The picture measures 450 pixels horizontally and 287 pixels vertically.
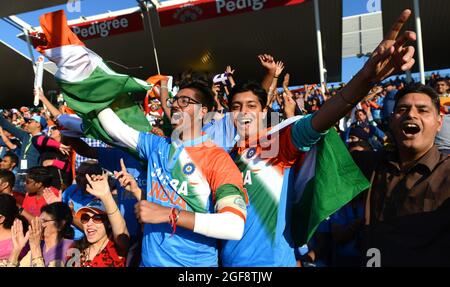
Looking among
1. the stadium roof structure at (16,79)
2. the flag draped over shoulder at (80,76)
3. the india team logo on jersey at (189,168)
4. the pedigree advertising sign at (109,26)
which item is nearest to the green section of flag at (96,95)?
the flag draped over shoulder at (80,76)

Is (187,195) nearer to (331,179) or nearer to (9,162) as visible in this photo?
(331,179)

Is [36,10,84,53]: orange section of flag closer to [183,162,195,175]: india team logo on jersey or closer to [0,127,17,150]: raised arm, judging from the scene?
[183,162,195,175]: india team logo on jersey

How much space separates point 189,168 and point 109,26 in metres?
11.7

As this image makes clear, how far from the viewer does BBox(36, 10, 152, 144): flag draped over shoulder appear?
7.18 ft

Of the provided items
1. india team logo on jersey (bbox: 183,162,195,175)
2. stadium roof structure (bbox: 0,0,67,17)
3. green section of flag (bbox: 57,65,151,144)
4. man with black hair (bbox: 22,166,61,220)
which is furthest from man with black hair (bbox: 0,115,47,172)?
india team logo on jersey (bbox: 183,162,195,175)

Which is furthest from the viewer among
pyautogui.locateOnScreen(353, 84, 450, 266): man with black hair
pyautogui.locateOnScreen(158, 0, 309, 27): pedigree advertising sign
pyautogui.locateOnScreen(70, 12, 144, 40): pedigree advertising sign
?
pyautogui.locateOnScreen(70, 12, 144, 40): pedigree advertising sign

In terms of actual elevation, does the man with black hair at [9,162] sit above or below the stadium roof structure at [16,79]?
below

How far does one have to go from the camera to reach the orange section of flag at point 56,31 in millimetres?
2186

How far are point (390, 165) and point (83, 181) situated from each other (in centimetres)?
260

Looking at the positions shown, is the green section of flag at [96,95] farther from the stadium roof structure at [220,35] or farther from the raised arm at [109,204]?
the stadium roof structure at [220,35]

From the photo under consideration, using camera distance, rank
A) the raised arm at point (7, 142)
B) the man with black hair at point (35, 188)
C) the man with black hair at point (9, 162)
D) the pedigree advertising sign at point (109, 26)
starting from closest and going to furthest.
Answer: the man with black hair at point (35, 188)
the man with black hair at point (9, 162)
the raised arm at point (7, 142)
the pedigree advertising sign at point (109, 26)

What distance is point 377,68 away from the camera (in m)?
1.57

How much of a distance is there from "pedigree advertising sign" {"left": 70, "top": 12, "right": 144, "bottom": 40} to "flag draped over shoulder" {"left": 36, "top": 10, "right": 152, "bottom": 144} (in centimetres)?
999
